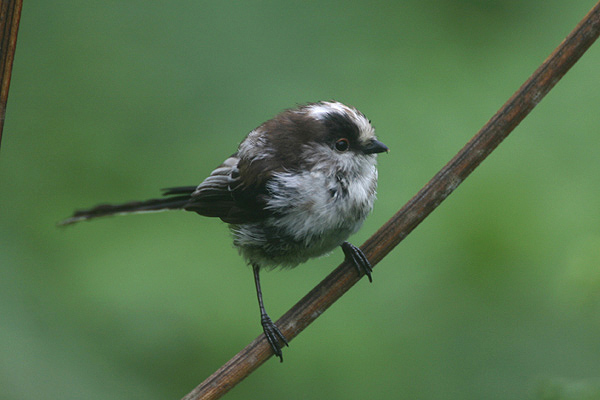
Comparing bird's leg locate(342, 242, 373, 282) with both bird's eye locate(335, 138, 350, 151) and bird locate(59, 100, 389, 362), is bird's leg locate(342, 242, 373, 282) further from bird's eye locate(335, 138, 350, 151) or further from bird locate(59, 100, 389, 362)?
bird's eye locate(335, 138, 350, 151)

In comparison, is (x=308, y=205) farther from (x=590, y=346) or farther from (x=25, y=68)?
(x=25, y=68)

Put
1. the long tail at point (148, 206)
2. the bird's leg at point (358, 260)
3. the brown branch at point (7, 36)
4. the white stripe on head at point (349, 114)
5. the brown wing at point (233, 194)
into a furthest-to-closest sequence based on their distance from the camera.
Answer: the brown wing at point (233, 194) → the white stripe on head at point (349, 114) → the long tail at point (148, 206) → the bird's leg at point (358, 260) → the brown branch at point (7, 36)

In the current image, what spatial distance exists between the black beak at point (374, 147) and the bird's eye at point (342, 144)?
0.06 m

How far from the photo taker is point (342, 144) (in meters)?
2.58

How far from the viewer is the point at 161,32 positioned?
3.92 meters

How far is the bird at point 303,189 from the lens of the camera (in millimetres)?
2539

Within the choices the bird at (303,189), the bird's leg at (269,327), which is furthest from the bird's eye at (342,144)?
the bird's leg at (269,327)

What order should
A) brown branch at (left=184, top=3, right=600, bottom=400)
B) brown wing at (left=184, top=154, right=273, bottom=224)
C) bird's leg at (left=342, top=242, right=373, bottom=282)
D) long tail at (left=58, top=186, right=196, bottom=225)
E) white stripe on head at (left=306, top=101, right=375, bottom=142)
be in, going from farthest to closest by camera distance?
1. brown wing at (left=184, top=154, right=273, bottom=224)
2. white stripe on head at (left=306, top=101, right=375, bottom=142)
3. long tail at (left=58, top=186, right=196, bottom=225)
4. bird's leg at (left=342, top=242, right=373, bottom=282)
5. brown branch at (left=184, top=3, right=600, bottom=400)

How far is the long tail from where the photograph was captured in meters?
2.44

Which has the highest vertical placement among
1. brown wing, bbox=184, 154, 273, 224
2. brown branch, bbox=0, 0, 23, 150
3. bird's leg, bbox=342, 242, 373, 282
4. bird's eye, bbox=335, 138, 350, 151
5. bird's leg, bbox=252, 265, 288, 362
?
brown branch, bbox=0, 0, 23, 150

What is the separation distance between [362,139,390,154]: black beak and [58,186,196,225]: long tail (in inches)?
31.7

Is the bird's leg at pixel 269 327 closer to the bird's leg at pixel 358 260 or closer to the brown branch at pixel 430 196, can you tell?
the brown branch at pixel 430 196

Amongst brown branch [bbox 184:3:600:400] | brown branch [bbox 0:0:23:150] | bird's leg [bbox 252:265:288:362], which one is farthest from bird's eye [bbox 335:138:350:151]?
brown branch [bbox 0:0:23:150]

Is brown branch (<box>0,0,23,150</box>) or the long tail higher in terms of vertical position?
brown branch (<box>0,0,23,150</box>)
